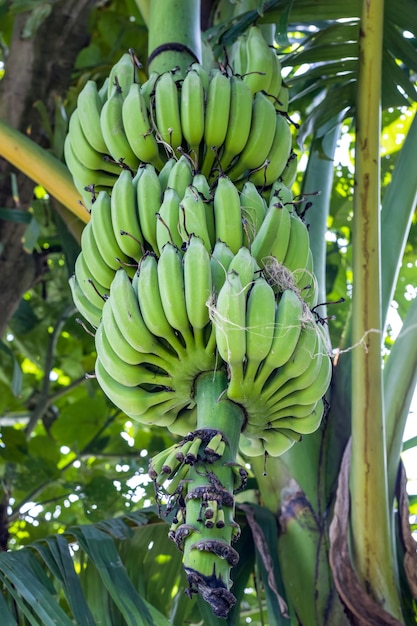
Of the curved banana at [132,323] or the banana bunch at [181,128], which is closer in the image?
the curved banana at [132,323]

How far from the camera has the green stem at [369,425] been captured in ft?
5.77

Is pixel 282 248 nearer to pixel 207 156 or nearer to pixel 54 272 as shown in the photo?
pixel 207 156

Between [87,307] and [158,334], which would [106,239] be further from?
[158,334]

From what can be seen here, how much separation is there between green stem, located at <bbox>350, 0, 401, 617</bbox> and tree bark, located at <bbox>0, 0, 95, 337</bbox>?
141cm

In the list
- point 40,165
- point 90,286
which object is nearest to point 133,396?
point 90,286

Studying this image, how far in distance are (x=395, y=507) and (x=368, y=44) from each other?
1103 millimetres

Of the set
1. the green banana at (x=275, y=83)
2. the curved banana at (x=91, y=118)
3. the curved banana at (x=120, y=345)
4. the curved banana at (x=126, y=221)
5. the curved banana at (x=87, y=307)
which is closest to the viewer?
the curved banana at (x=120, y=345)

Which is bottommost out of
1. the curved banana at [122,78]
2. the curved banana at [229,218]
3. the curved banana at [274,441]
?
the curved banana at [274,441]

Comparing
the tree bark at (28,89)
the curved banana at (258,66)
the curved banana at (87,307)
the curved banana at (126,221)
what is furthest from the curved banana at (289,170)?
the tree bark at (28,89)

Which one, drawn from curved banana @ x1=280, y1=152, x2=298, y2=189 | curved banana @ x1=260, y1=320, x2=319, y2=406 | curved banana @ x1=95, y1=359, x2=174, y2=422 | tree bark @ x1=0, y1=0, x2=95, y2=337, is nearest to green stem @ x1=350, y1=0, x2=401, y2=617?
curved banana @ x1=280, y1=152, x2=298, y2=189

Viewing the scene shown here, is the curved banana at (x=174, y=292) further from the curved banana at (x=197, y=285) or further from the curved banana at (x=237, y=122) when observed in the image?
the curved banana at (x=237, y=122)

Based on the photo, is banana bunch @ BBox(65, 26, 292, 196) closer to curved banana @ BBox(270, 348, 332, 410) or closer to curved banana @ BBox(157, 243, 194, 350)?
curved banana @ BBox(157, 243, 194, 350)

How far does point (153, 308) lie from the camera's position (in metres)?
1.32

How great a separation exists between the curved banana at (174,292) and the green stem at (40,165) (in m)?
0.80
